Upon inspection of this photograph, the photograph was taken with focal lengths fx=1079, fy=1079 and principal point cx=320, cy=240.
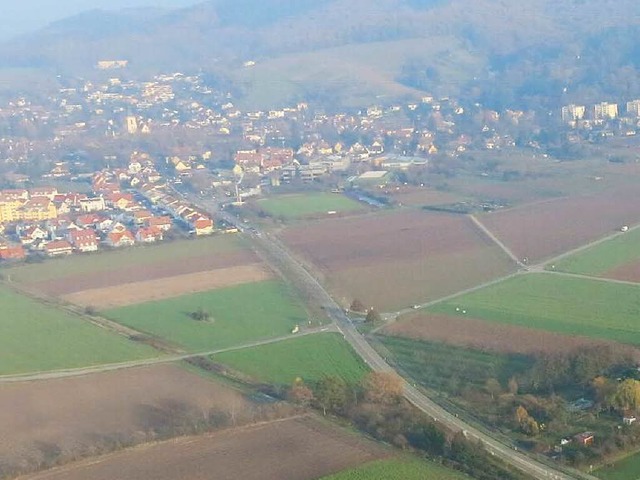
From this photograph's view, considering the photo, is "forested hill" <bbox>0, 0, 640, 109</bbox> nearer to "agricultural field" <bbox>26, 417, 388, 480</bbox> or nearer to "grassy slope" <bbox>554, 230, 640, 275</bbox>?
"grassy slope" <bbox>554, 230, 640, 275</bbox>

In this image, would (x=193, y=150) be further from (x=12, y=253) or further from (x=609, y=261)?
(x=609, y=261)

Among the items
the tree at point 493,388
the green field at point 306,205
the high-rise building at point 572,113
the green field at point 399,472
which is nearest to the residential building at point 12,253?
the green field at point 306,205

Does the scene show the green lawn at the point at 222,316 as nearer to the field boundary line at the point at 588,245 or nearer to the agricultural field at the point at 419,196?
the field boundary line at the point at 588,245

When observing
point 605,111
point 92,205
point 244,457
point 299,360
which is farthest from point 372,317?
point 605,111

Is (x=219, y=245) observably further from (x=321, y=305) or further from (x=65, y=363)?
(x=65, y=363)

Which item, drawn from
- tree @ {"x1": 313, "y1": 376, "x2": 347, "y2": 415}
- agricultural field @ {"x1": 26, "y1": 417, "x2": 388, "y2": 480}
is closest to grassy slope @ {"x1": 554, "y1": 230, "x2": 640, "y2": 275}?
tree @ {"x1": 313, "y1": 376, "x2": 347, "y2": 415}

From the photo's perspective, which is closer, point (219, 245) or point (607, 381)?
point (607, 381)

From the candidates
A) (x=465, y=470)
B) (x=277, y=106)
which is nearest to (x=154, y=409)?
(x=465, y=470)

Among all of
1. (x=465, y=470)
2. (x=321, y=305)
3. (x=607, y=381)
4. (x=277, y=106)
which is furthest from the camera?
(x=277, y=106)

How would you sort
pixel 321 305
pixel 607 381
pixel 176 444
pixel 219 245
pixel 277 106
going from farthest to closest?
pixel 277 106
pixel 219 245
pixel 321 305
pixel 607 381
pixel 176 444
